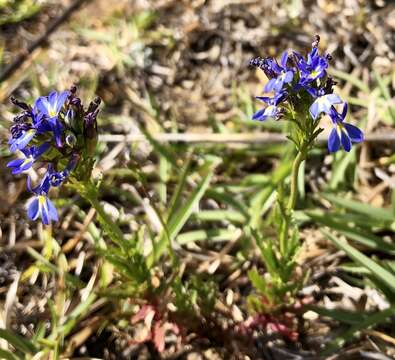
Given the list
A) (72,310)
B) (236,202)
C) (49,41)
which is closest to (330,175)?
(236,202)

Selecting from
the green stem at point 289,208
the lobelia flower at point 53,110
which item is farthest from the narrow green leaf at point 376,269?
the lobelia flower at point 53,110

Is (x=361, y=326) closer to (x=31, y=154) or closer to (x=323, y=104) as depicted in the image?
(x=323, y=104)

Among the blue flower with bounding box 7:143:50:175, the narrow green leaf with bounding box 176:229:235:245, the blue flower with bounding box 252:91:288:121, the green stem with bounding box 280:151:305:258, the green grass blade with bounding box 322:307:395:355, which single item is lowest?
the green grass blade with bounding box 322:307:395:355

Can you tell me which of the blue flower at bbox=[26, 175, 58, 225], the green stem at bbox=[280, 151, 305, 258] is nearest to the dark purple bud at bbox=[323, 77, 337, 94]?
the green stem at bbox=[280, 151, 305, 258]

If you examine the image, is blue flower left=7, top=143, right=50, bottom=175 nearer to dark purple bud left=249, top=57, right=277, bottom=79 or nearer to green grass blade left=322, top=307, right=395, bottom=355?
dark purple bud left=249, top=57, right=277, bottom=79

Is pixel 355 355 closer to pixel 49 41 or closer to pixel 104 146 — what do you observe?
pixel 104 146
